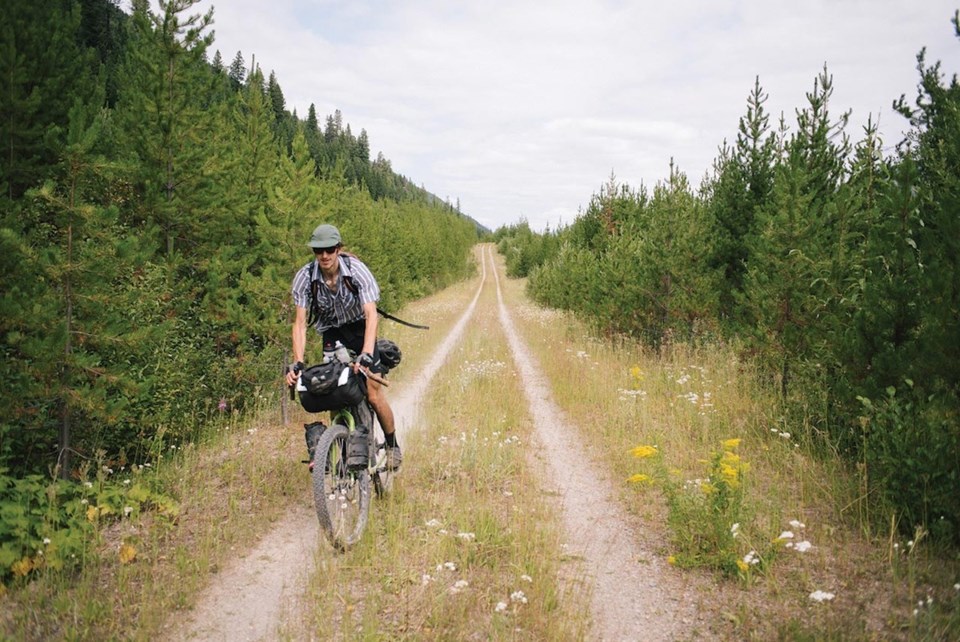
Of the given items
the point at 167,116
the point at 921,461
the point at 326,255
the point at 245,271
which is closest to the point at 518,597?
the point at 326,255

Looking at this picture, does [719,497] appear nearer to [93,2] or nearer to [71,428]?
[71,428]

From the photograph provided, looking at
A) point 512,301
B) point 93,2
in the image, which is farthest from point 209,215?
point 93,2

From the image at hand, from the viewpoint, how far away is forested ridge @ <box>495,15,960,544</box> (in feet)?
14.3

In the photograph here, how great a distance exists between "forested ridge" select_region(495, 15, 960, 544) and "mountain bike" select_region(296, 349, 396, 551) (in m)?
4.29

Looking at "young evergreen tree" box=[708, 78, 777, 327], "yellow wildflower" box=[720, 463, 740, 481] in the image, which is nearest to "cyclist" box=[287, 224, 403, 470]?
"yellow wildflower" box=[720, 463, 740, 481]

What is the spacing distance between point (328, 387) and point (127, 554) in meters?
2.00

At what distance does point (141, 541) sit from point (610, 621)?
376 cm

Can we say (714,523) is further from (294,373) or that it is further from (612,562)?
(294,373)

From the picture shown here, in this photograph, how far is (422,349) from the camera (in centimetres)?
1588

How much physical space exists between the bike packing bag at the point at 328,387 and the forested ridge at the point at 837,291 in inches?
172

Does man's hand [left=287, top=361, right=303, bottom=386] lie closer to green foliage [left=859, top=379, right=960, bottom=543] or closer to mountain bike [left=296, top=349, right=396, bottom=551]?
mountain bike [left=296, top=349, right=396, bottom=551]

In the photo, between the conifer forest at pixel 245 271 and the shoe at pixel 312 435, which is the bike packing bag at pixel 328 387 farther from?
the conifer forest at pixel 245 271

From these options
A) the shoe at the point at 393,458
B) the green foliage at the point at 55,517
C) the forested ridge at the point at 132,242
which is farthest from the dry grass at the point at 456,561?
the forested ridge at the point at 132,242

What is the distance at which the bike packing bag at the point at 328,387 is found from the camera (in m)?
4.23
